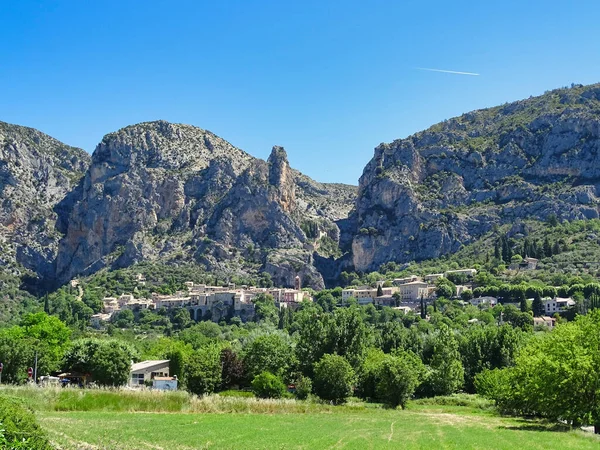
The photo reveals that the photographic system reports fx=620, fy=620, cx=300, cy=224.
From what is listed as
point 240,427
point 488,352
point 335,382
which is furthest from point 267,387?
point 488,352

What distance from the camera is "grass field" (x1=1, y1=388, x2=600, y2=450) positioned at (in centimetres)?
2942

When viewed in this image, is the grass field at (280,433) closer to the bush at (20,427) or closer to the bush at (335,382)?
the bush at (20,427)

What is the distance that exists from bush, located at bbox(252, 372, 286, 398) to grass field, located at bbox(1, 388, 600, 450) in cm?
677

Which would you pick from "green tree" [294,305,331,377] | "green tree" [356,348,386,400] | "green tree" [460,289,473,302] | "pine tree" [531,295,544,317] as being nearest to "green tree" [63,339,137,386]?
"green tree" [294,305,331,377]

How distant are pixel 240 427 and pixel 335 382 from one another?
29.7 meters

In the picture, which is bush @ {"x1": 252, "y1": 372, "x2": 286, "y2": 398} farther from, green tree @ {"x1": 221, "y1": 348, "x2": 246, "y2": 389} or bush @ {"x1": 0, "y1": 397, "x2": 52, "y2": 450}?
bush @ {"x1": 0, "y1": 397, "x2": 52, "y2": 450}

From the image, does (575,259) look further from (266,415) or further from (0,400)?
(0,400)

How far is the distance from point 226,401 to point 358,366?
27716 mm

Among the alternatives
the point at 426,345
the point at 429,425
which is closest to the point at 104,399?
the point at 429,425

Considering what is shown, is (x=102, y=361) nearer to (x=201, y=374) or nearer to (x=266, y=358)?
(x=201, y=374)

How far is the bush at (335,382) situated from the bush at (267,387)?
4.38 m

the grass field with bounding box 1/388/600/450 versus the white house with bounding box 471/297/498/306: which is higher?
the white house with bounding box 471/297/498/306

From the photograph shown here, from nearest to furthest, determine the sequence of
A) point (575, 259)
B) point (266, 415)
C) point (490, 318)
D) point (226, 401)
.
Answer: point (266, 415)
point (226, 401)
point (490, 318)
point (575, 259)

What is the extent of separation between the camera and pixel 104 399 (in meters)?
47.1
